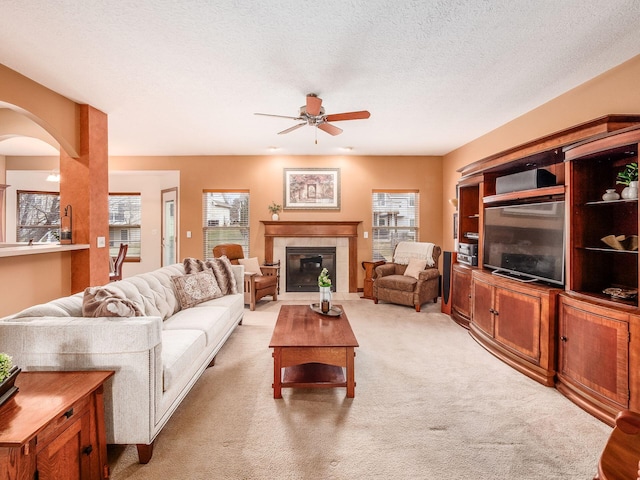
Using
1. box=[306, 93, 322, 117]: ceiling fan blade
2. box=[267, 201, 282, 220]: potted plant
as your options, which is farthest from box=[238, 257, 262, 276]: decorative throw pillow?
box=[306, 93, 322, 117]: ceiling fan blade

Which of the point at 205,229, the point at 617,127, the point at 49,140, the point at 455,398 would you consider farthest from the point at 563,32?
the point at 205,229

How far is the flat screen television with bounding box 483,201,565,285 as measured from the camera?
278cm

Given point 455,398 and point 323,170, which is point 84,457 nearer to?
point 455,398

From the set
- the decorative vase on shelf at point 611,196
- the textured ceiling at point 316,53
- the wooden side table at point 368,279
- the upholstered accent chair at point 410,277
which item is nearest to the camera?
the textured ceiling at point 316,53

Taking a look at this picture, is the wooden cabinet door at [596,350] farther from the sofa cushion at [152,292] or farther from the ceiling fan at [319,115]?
the sofa cushion at [152,292]

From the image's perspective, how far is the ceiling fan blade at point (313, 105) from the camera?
2.99 m

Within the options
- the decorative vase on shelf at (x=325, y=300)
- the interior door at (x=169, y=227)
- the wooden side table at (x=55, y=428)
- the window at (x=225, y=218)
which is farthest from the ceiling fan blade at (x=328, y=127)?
the interior door at (x=169, y=227)

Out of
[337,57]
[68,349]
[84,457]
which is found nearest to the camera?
[84,457]

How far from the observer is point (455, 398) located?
2.43 metres

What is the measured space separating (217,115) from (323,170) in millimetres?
2546

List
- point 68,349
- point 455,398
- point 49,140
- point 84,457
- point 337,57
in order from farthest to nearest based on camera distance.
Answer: point 49,140 → point 337,57 → point 455,398 → point 68,349 → point 84,457

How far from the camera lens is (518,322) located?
117 inches

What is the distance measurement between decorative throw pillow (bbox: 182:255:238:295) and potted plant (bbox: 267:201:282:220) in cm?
205

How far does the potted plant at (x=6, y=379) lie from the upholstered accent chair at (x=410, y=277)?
14.7 ft
